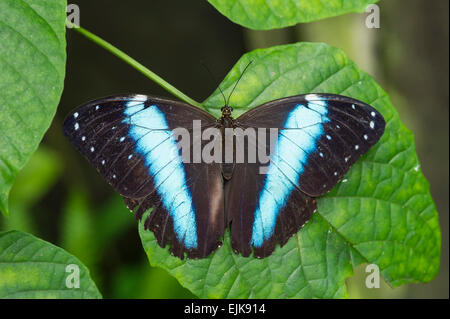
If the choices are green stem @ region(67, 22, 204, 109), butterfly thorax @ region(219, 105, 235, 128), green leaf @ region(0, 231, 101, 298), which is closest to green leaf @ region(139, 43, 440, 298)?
butterfly thorax @ region(219, 105, 235, 128)

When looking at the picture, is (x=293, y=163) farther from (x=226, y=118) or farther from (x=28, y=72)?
(x=28, y=72)

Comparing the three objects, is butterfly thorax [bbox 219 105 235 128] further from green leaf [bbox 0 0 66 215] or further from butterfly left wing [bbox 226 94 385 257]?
green leaf [bbox 0 0 66 215]

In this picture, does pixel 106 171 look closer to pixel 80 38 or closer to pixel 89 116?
pixel 89 116

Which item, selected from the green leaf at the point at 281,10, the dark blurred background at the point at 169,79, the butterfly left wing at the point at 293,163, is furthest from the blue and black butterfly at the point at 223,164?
the dark blurred background at the point at 169,79

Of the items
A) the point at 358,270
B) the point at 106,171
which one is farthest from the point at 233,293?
the point at 358,270

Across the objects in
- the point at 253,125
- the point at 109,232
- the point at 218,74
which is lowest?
the point at 109,232

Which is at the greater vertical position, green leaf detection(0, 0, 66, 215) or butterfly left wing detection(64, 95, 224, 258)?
green leaf detection(0, 0, 66, 215)
